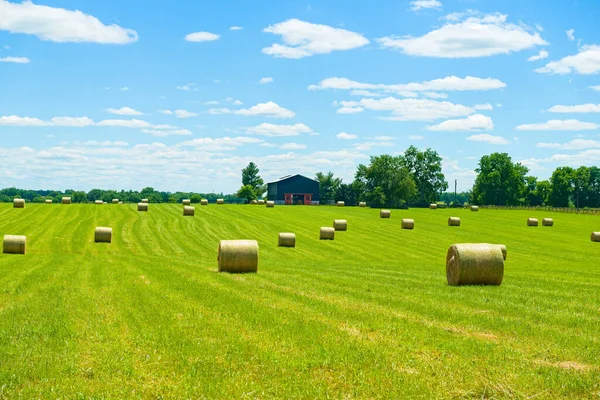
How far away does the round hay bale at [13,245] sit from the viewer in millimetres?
36812

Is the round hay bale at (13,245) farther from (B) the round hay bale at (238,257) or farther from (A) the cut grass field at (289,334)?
(B) the round hay bale at (238,257)

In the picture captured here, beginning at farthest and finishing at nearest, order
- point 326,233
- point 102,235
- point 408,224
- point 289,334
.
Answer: point 408,224 → point 326,233 → point 102,235 → point 289,334

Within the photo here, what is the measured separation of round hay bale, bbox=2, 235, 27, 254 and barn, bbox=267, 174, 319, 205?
4693 inches

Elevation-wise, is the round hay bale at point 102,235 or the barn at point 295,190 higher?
the barn at point 295,190

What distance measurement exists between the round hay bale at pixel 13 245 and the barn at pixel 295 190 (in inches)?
4693

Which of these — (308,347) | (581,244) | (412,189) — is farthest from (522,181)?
(308,347)

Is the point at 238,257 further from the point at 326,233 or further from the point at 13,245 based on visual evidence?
the point at 326,233

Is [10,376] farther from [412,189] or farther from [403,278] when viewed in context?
[412,189]

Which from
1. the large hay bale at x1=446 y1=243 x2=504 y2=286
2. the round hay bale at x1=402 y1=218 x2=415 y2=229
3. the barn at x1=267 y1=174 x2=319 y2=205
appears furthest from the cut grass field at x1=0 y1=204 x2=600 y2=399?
the barn at x1=267 y1=174 x2=319 y2=205

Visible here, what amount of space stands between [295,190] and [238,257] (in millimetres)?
131823

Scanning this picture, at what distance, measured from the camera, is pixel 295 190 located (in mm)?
158125

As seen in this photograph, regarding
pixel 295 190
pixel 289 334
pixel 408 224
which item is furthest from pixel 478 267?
pixel 295 190

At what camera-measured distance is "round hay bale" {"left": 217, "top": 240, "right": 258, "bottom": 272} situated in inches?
1040

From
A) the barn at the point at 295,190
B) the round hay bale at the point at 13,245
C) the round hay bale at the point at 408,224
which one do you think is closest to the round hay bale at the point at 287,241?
the round hay bale at the point at 13,245
